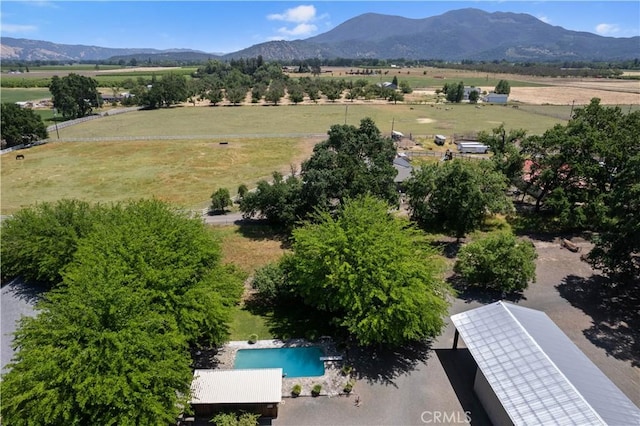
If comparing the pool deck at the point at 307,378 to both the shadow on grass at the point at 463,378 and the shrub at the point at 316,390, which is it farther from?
the shadow on grass at the point at 463,378

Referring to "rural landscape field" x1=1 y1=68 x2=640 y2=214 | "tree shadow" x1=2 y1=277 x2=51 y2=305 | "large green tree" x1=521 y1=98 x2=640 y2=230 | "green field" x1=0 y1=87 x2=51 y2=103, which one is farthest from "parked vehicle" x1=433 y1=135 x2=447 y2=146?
"green field" x1=0 y1=87 x2=51 y2=103

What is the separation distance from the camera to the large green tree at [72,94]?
10788 centimetres

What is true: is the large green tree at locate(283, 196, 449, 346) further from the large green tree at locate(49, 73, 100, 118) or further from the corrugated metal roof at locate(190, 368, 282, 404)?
the large green tree at locate(49, 73, 100, 118)

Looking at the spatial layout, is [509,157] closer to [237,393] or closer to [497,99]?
[237,393]

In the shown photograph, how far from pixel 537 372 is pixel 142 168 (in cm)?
6750

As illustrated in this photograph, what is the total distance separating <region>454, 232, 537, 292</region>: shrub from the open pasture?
36106mm

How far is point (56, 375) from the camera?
1609 centimetres

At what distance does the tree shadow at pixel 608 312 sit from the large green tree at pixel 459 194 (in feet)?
30.5

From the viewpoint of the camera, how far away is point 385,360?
2448 centimetres

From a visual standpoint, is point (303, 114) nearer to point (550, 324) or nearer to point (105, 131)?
point (105, 131)

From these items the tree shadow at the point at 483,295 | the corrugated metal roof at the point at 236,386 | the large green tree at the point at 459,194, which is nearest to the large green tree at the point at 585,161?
the large green tree at the point at 459,194

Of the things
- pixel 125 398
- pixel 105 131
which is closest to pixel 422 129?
pixel 105 131

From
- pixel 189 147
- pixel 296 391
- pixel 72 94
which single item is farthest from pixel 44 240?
pixel 72 94

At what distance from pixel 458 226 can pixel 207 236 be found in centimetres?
2430
